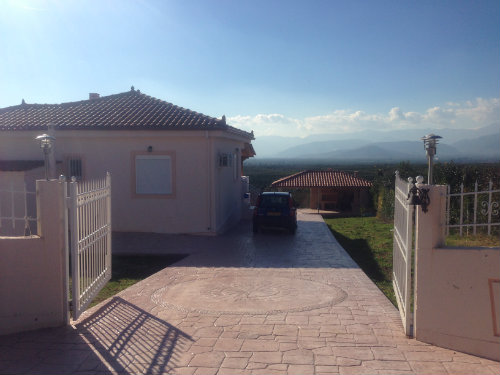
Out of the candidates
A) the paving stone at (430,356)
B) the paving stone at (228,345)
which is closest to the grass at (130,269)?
the paving stone at (228,345)

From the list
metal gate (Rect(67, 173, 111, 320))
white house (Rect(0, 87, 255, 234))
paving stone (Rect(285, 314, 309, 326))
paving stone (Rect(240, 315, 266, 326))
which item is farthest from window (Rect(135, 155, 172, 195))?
paving stone (Rect(285, 314, 309, 326))

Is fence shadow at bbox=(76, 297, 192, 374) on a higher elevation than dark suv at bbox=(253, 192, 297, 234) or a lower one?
lower

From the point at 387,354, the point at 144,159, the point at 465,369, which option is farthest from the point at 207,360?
the point at 144,159

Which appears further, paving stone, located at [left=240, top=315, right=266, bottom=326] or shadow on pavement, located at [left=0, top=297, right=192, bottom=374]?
paving stone, located at [left=240, top=315, right=266, bottom=326]

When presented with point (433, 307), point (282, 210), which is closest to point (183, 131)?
point (282, 210)

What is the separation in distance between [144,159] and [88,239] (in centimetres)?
858

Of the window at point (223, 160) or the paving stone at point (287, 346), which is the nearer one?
the paving stone at point (287, 346)

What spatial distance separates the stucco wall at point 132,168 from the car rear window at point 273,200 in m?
1.98

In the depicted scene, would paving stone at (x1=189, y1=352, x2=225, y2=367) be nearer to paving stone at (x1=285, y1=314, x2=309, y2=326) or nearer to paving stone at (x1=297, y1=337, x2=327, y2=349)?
paving stone at (x1=297, y1=337, x2=327, y2=349)

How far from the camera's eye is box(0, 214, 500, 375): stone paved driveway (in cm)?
491

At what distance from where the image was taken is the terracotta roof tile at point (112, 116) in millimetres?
14820

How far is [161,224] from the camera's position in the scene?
15.2 meters

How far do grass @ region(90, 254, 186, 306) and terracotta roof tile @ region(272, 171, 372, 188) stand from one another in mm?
24009

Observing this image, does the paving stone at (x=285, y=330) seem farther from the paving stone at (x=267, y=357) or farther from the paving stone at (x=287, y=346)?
the paving stone at (x=267, y=357)
